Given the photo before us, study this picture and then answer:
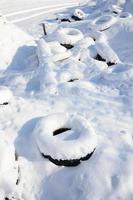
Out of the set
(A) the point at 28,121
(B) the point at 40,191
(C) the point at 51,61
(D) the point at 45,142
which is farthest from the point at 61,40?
(B) the point at 40,191

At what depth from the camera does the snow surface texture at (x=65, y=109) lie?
6281 mm

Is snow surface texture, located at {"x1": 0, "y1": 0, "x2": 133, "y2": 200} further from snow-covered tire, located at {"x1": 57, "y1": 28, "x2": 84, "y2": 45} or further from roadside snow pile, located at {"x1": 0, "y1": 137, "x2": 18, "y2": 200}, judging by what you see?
snow-covered tire, located at {"x1": 57, "y1": 28, "x2": 84, "y2": 45}

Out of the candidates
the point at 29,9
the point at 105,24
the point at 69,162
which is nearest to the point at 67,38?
the point at 105,24

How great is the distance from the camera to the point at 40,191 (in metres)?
6.31

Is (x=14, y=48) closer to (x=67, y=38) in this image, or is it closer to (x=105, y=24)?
(x=67, y=38)

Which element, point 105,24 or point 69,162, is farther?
point 105,24

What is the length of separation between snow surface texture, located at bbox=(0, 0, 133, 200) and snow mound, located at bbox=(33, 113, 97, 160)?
0.56ft

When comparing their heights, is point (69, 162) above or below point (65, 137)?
below

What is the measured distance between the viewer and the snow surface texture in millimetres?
6281

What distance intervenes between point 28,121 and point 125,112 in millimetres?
2411

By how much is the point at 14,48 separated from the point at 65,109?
528 centimetres

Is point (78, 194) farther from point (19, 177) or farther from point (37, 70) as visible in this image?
point (37, 70)

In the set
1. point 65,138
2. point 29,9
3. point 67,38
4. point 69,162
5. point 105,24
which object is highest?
point 65,138

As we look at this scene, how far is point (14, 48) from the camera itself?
12852mm
